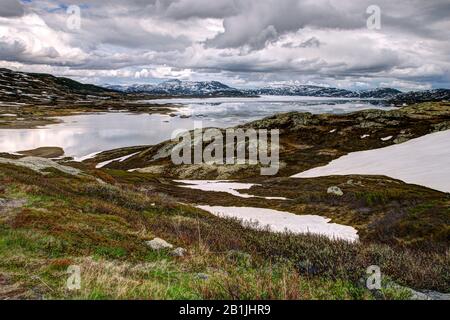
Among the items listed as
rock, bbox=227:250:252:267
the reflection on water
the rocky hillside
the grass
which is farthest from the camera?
the reflection on water

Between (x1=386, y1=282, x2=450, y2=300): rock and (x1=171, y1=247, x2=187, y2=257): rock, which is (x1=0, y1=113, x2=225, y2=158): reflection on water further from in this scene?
(x1=386, y1=282, x2=450, y2=300): rock

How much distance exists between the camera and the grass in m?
7.21

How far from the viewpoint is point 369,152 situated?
94812 millimetres

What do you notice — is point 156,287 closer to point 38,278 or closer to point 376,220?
point 38,278

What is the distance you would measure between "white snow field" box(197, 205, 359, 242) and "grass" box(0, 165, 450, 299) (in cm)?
1423

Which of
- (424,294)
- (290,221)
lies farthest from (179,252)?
(290,221)

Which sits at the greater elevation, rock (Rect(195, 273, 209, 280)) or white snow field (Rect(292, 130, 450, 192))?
rock (Rect(195, 273, 209, 280))

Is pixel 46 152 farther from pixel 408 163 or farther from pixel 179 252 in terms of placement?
pixel 179 252

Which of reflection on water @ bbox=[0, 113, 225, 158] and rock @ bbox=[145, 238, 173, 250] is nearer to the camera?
rock @ bbox=[145, 238, 173, 250]

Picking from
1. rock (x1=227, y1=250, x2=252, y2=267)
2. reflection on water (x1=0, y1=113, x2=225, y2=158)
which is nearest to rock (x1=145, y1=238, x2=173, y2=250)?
rock (x1=227, y1=250, x2=252, y2=267)

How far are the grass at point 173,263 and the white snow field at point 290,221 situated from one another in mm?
14229

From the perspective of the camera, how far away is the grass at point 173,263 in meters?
7.21

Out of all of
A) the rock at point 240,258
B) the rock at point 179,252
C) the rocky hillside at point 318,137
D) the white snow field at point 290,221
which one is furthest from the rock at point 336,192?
the rock at point 179,252
